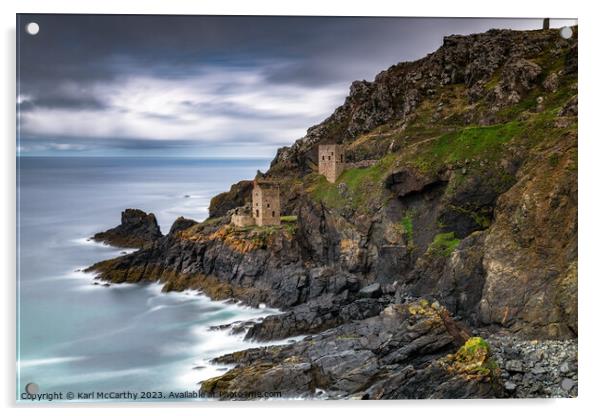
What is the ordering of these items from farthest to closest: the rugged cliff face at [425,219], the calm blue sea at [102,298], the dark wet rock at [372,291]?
the dark wet rock at [372,291], the rugged cliff face at [425,219], the calm blue sea at [102,298]

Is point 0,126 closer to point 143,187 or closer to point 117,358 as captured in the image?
point 143,187

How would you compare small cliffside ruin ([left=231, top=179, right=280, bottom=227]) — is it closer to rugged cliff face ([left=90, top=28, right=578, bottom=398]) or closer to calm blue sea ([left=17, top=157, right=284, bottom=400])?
rugged cliff face ([left=90, top=28, right=578, bottom=398])

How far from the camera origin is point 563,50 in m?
10.5

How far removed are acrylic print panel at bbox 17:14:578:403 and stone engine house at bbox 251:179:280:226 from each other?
1624 mm

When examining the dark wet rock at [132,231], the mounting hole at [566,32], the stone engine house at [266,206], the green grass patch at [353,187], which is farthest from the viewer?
the stone engine house at [266,206]

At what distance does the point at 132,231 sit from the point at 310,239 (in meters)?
4.75

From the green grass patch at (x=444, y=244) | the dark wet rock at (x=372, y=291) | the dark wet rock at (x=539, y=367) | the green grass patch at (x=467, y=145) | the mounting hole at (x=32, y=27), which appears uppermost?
the mounting hole at (x=32, y=27)

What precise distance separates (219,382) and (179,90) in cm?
541

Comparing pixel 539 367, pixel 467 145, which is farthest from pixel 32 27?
pixel 539 367

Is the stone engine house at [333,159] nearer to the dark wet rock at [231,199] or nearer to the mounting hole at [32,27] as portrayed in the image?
the dark wet rock at [231,199]

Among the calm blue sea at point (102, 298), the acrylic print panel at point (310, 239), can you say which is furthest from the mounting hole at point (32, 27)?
the calm blue sea at point (102, 298)

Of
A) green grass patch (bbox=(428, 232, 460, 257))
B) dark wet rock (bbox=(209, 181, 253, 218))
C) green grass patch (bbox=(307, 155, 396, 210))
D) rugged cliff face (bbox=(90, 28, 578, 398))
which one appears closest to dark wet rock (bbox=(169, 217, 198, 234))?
rugged cliff face (bbox=(90, 28, 578, 398))

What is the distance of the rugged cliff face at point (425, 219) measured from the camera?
1052cm

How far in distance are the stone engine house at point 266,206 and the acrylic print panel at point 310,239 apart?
1624 mm
